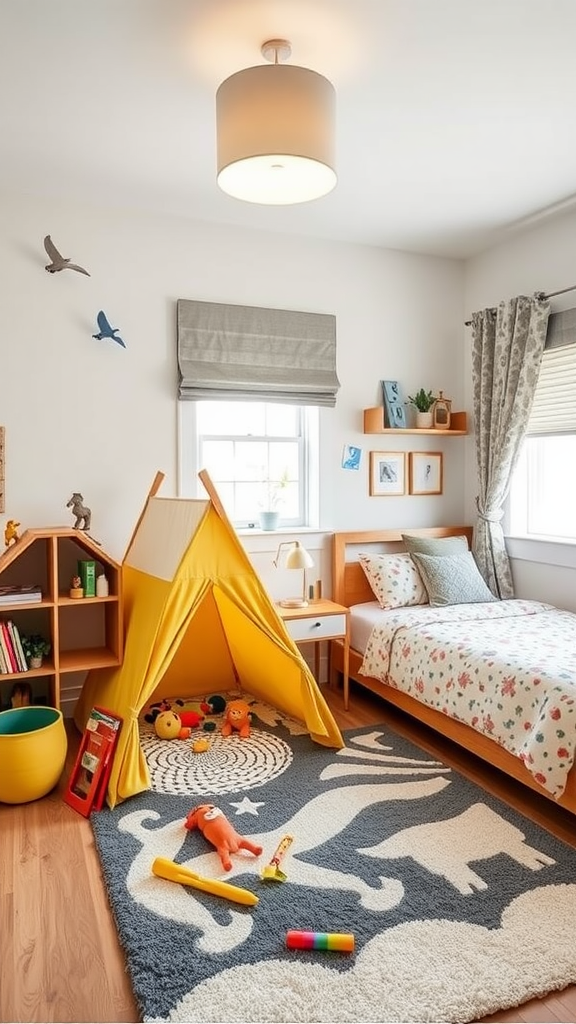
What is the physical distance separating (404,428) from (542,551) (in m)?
1.10

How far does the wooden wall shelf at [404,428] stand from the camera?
13.3ft

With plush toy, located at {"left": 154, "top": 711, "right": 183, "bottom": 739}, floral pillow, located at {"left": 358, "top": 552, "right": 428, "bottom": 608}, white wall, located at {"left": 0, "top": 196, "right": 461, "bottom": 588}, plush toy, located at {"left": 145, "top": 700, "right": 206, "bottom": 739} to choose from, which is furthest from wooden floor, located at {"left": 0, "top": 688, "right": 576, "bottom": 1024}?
white wall, located at {"left": 0, "top": 196, "right": 461, "bottom": 588}

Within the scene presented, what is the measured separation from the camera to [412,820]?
8.09ft

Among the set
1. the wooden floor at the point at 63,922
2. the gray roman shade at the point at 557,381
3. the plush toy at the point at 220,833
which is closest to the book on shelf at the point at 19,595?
the wooden floor at the point at 63,922

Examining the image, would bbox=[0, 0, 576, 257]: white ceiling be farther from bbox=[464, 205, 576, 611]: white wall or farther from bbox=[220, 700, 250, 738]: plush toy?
bbox=[220, 700, 250, 738]: plush toy

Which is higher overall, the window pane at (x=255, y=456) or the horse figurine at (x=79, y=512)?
the window pane at (x=255, y=456)

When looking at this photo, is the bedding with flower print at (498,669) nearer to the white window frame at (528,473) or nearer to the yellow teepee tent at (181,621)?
the white window frame at (528,473)

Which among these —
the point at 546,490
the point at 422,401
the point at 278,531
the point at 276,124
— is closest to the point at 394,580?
the point at 278,531

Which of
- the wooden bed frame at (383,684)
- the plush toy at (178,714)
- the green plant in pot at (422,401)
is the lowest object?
the plush toy at (178,714)

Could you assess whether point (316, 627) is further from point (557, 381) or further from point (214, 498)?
point (557, 381)

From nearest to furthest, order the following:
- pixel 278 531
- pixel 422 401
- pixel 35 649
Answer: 1. pixel 35 649
2. pixel 278 531
3. pixel 422 401

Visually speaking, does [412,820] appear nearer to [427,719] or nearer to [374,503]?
[427,719]

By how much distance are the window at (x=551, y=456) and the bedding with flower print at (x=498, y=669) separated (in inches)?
19.9

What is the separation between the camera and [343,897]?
203cm
